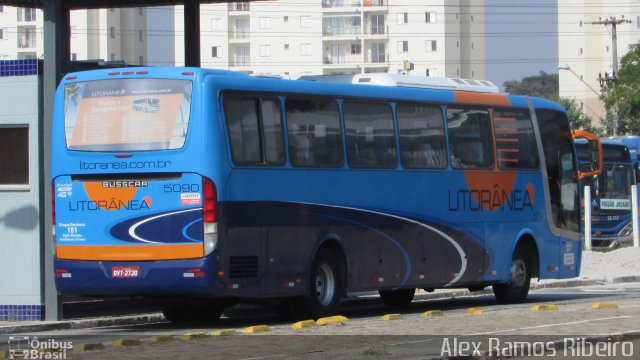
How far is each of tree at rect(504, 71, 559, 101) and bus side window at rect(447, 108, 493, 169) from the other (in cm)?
12891

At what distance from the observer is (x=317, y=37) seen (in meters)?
113

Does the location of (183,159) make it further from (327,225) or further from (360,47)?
(360,47)

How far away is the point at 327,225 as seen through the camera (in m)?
17.5

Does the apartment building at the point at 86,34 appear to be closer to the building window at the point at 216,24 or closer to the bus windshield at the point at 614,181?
the building window at the point at 216,24

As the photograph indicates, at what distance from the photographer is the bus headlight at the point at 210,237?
619 inches

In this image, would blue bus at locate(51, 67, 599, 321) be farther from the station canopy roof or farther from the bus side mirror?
the station canopy roof


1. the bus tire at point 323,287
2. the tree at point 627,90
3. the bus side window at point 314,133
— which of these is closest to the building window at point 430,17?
the tree at point 627,90

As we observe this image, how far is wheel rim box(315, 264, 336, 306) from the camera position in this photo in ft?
57.8

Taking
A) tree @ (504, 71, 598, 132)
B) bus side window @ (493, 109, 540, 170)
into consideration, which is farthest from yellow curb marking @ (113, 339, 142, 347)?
tree @ (504, 71, 598, 132)

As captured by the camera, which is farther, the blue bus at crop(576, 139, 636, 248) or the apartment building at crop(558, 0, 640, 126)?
the apartment building at crop(558, 0, 640, 126)

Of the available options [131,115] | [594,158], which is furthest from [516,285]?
[131,115]

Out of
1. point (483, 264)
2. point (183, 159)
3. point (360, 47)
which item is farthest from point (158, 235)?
point (360, 47)

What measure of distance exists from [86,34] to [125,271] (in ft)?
304

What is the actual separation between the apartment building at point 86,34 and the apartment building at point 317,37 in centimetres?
537
